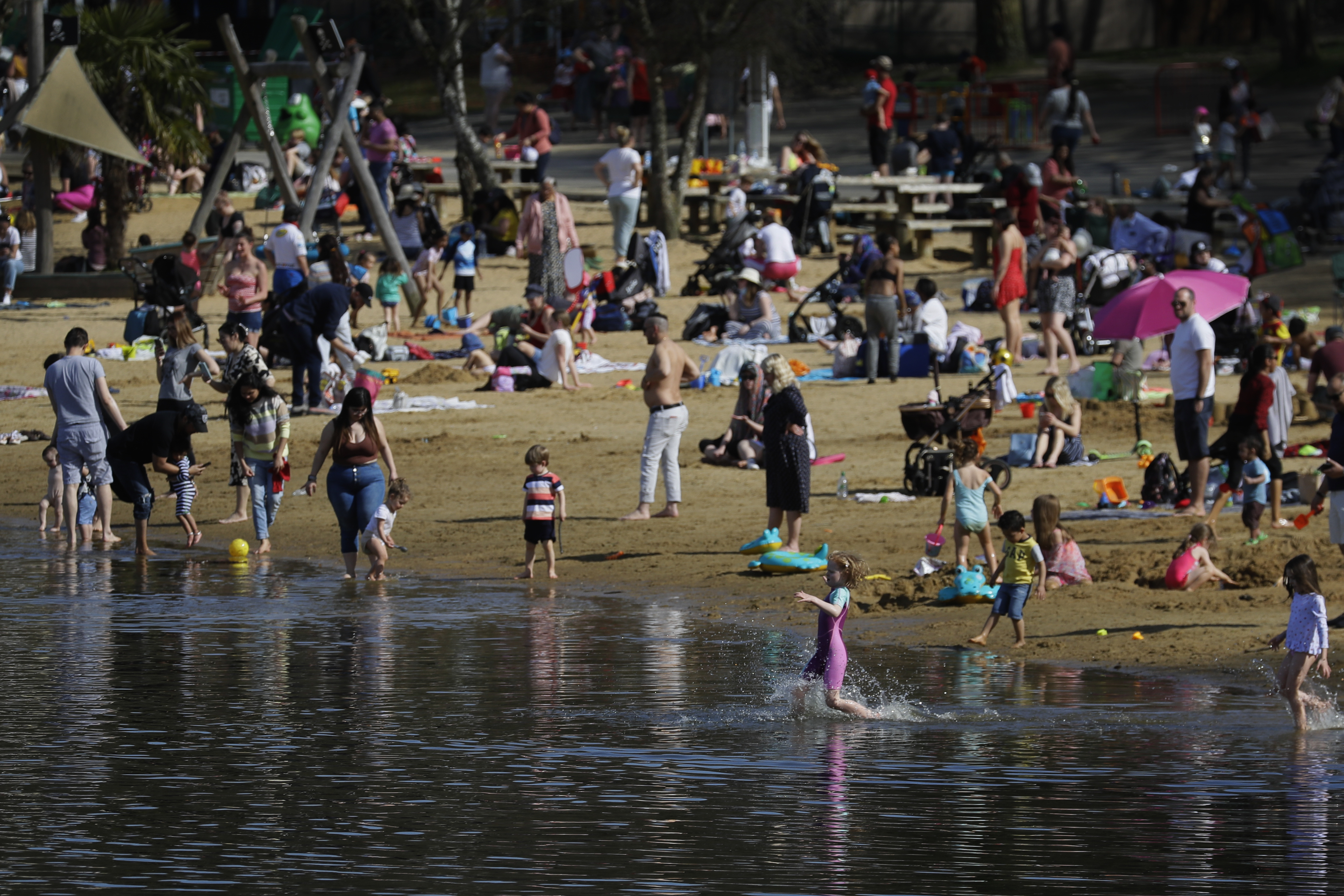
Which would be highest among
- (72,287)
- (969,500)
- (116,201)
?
(116,201)

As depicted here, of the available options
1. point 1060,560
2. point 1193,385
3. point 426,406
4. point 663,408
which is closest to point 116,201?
point 426,406

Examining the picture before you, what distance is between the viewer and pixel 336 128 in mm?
25984

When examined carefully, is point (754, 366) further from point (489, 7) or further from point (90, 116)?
point (489, 7)

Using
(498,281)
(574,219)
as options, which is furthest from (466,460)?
(574,219)

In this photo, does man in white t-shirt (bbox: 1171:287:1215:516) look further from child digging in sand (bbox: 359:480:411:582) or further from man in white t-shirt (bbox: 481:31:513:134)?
man in white t-shirt (bbox: 481:31:513:134)

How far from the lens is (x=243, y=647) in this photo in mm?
10797

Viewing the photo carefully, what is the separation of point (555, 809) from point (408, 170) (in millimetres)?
26197

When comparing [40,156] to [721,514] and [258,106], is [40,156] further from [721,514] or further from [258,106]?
[721,514]

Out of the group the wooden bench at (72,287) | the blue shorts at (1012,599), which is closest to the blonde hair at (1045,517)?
the blue shorts at (1012,599)

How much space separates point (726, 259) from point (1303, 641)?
18.4m

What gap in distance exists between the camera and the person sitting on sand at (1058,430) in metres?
16.5

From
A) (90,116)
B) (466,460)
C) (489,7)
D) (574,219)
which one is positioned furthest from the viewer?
(489,7)

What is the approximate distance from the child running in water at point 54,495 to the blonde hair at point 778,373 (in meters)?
5.22

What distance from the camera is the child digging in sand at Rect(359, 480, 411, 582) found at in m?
12.7
